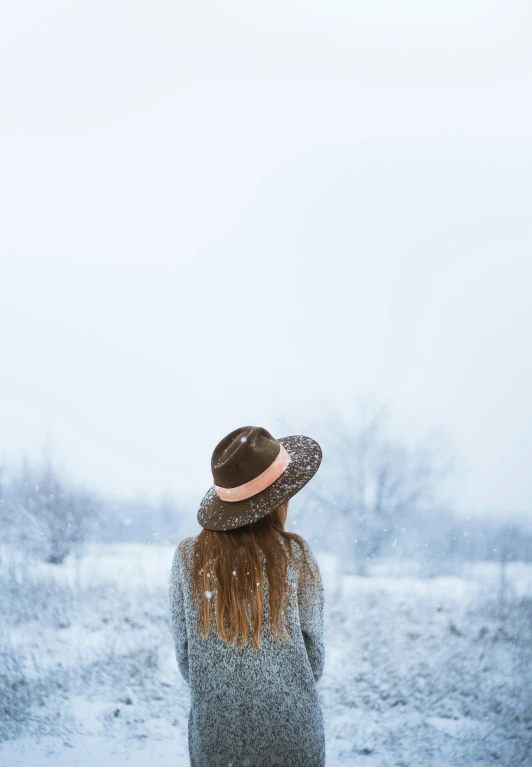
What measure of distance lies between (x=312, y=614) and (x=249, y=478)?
0.31m

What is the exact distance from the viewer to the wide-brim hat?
3.61ft

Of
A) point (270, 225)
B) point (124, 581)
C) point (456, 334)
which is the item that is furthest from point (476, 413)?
point (124, 581)

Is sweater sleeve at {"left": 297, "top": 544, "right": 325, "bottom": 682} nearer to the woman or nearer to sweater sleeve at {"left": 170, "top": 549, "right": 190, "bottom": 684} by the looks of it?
the woman

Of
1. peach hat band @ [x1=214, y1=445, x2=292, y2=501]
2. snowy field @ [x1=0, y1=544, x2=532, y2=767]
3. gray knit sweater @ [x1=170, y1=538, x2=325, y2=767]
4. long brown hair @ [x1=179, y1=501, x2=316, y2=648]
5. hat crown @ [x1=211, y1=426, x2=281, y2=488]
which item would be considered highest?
hat crown @ [x1=211, y1=426, x2=281, y2=488]

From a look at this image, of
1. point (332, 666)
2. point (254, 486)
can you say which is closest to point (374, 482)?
point (332, 666)

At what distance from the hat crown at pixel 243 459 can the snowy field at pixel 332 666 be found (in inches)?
54.1

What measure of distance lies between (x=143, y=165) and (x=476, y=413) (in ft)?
5.74

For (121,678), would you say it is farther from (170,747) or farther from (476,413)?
(476,413)

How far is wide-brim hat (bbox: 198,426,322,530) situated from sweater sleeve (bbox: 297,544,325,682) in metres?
0.14

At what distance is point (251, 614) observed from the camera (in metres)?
1.12

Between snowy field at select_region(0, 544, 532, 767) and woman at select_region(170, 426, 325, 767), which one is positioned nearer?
woman at select_region(170, 426, 325, 767)

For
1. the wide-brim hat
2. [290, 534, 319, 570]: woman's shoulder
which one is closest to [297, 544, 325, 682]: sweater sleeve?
[290, 534, 319, 570]: woman's shoulder

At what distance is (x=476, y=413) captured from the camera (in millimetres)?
2365

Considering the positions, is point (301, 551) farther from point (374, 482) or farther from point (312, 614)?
point (374, 482)
